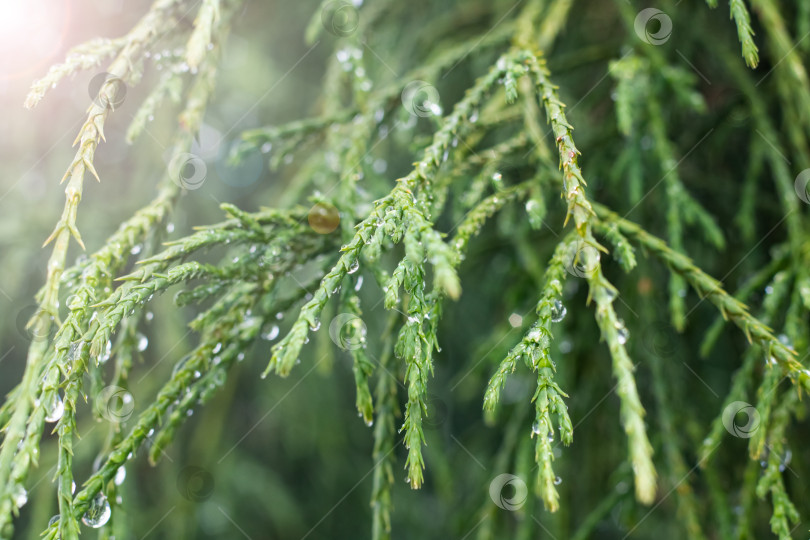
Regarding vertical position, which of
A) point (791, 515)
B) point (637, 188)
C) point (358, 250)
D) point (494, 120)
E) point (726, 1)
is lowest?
point (358, 250)

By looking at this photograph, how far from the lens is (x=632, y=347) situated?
1773mm

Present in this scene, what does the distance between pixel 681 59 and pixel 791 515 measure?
1538 millimetres

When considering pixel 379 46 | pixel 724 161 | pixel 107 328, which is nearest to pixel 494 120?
pixel 379 46

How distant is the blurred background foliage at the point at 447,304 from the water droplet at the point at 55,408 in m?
0.47

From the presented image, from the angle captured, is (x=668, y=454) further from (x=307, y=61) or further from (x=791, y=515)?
(x=307, y=61)

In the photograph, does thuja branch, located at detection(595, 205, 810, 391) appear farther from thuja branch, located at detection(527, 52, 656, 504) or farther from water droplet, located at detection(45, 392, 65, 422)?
water droplet, located at detection(45, 392, 65, 422)

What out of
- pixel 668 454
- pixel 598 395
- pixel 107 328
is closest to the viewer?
pixel 107 328

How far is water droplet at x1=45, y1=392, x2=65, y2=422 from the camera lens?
1.00 meters

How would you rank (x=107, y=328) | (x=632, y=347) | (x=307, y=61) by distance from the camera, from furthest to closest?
(x=307, y=61) < (x=632, y=347) < (x=107, y=328)

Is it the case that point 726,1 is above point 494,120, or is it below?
above

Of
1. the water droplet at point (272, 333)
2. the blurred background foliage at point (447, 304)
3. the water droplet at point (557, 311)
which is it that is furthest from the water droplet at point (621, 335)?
the water droplet at point (272, 333)

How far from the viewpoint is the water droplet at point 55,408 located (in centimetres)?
100

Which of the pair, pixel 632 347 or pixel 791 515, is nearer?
pixel 791 515

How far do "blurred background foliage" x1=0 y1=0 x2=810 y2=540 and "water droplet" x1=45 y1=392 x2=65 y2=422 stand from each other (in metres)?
0.47
